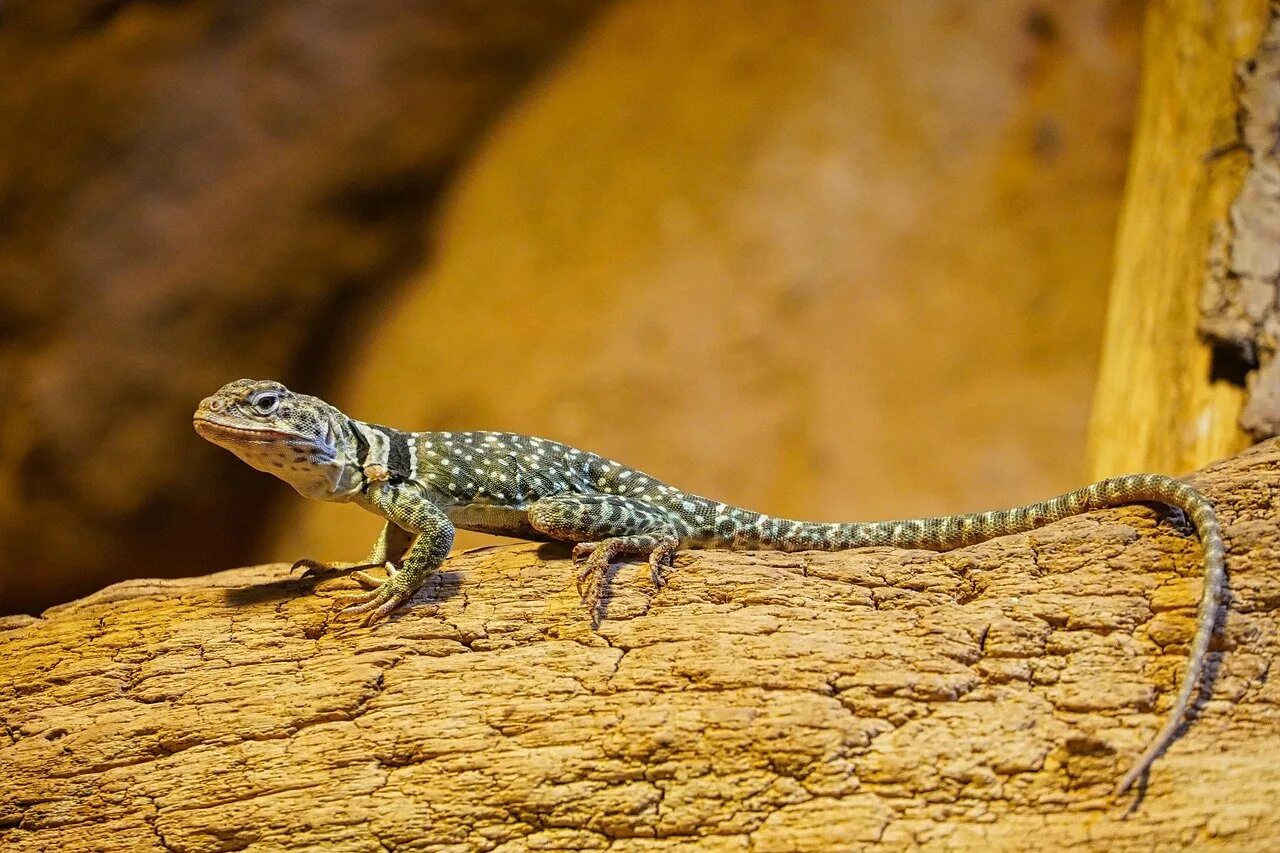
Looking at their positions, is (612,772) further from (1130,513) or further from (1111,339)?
(1111,339)

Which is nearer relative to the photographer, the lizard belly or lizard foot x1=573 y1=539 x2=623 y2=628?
lizard foot x1=573 y1=539 x2=623 y2=628

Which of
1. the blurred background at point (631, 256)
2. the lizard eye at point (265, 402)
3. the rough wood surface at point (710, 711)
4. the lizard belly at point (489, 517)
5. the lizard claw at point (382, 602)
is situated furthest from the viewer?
the blurred background at point (631, 256)

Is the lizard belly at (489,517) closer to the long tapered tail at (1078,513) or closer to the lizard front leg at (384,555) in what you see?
the lizard front leg at (384,555)

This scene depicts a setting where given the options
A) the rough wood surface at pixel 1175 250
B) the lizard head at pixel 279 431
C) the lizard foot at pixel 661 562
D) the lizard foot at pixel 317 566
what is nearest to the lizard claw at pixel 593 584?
the lizard foot at pixel 661 562

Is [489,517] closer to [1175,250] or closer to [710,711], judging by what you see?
[710,711]

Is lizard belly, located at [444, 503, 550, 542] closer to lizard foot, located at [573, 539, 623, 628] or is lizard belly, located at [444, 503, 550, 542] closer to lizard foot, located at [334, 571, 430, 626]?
lizard foot, located at [573, 539, 623, 628]

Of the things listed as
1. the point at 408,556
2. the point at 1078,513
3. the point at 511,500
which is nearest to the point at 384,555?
the point at 511,500

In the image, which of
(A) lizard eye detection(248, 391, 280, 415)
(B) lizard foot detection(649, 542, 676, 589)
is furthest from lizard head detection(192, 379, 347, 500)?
(B) lizard foot detection(649, 542, 676, 589)
